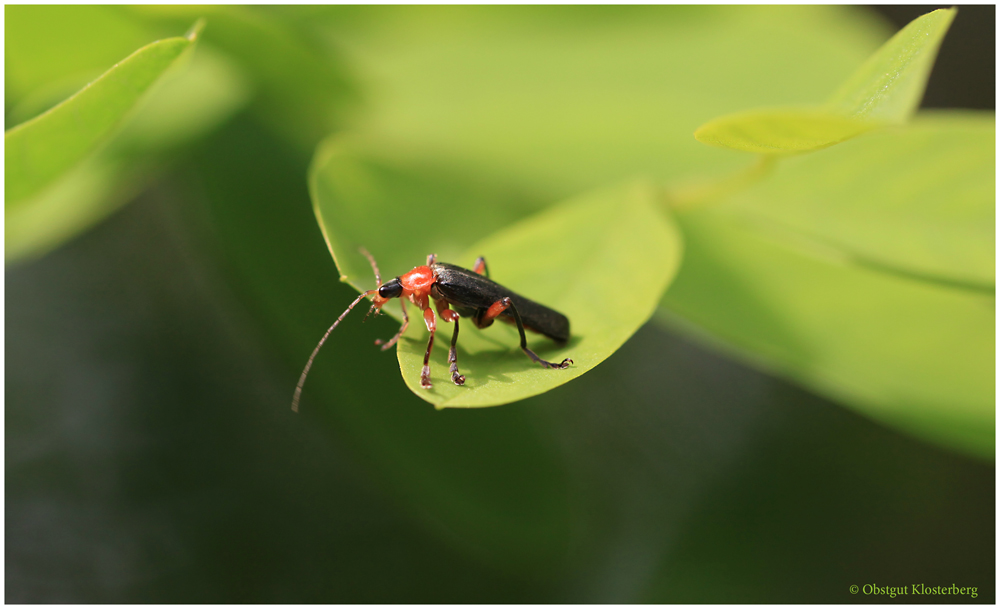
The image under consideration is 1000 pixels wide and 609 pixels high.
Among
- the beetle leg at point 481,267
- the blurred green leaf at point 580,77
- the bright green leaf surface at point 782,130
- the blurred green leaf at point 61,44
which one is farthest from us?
the blurred green leaf at point 580,77

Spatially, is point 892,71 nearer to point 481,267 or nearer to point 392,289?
point 481,267

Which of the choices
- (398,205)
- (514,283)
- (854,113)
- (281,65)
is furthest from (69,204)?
(854,113)

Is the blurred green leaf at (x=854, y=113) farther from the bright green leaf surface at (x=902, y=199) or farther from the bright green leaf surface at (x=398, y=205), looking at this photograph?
the bright green leaf surface at (x=398, y=205)

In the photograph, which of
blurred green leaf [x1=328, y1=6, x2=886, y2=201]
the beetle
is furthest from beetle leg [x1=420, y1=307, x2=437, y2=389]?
blurred green leaf [x1=328, y1=6, x2=886, y2=201]

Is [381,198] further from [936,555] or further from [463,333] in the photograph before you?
[936,555]

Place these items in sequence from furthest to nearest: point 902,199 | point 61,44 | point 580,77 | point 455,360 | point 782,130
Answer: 1. point 580,77
2. point 61,44
3. point 902,199
4. point 455,360
5. point 782,130

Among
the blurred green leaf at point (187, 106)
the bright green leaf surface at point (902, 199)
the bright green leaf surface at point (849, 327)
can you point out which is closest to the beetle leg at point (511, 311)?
the bright green leaf surface at point (849, 327)

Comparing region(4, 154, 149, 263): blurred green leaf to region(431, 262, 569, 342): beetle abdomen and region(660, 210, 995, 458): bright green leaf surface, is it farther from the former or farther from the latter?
region(660, 210, 995, 458): bright green leaf surface
